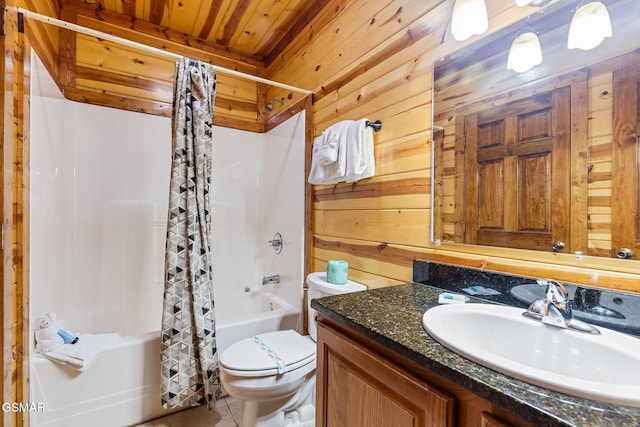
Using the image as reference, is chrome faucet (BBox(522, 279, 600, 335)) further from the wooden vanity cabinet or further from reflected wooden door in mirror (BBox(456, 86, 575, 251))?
the wooden vanity cabinet

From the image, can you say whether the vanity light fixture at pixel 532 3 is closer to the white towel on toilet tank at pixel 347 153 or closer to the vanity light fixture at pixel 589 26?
the vanity light fixture at pixel 589 26

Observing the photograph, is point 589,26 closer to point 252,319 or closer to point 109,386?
point 252,319

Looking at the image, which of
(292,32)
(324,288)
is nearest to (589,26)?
(324,288)

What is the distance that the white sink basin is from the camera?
46cm

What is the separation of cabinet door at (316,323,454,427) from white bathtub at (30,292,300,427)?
1.03 metres

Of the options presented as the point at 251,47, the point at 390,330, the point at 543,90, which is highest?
the point at 251,47

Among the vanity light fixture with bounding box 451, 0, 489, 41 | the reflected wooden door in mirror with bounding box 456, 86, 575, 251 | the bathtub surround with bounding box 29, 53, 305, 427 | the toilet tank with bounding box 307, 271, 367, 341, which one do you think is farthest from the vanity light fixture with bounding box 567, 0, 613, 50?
the bathtub surround with bounding box 29, 53, 305, 427

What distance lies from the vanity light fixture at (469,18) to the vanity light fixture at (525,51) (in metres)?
0.12

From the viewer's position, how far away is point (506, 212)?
100 centimetres

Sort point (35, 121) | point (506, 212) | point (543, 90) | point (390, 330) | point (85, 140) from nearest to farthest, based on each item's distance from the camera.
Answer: point (390, 330), point (543, 90), point (506, 212), point (35, 121), point (85, 140)

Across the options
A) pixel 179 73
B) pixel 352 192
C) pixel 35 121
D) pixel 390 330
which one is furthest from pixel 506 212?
pixel 35 121

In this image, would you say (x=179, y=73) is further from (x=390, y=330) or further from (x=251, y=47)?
(x=390, y=330)

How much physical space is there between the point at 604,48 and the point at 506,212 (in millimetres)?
508

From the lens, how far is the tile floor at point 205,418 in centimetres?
157
